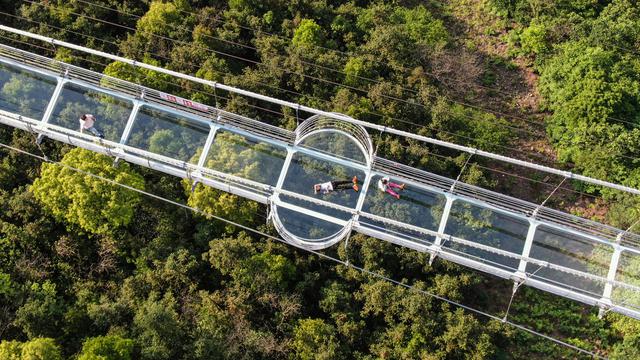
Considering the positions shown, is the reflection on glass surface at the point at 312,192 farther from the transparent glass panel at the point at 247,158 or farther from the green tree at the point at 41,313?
the green tree at the point at 41,313

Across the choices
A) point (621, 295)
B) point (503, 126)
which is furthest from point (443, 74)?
point (621, 295)

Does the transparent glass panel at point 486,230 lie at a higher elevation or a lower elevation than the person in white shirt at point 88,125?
higher

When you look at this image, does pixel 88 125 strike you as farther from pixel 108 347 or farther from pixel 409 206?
pixel 409 206

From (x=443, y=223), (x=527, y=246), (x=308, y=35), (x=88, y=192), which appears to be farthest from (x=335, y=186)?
(x=308, y=35)

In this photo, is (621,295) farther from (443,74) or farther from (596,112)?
(443,74)

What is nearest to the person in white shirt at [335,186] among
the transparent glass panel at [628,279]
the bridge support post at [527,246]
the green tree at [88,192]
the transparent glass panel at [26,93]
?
the bridge support post at [527,246]

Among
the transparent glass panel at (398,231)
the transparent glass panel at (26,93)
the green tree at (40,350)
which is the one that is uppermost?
the transparent glass panel at (26,93)
